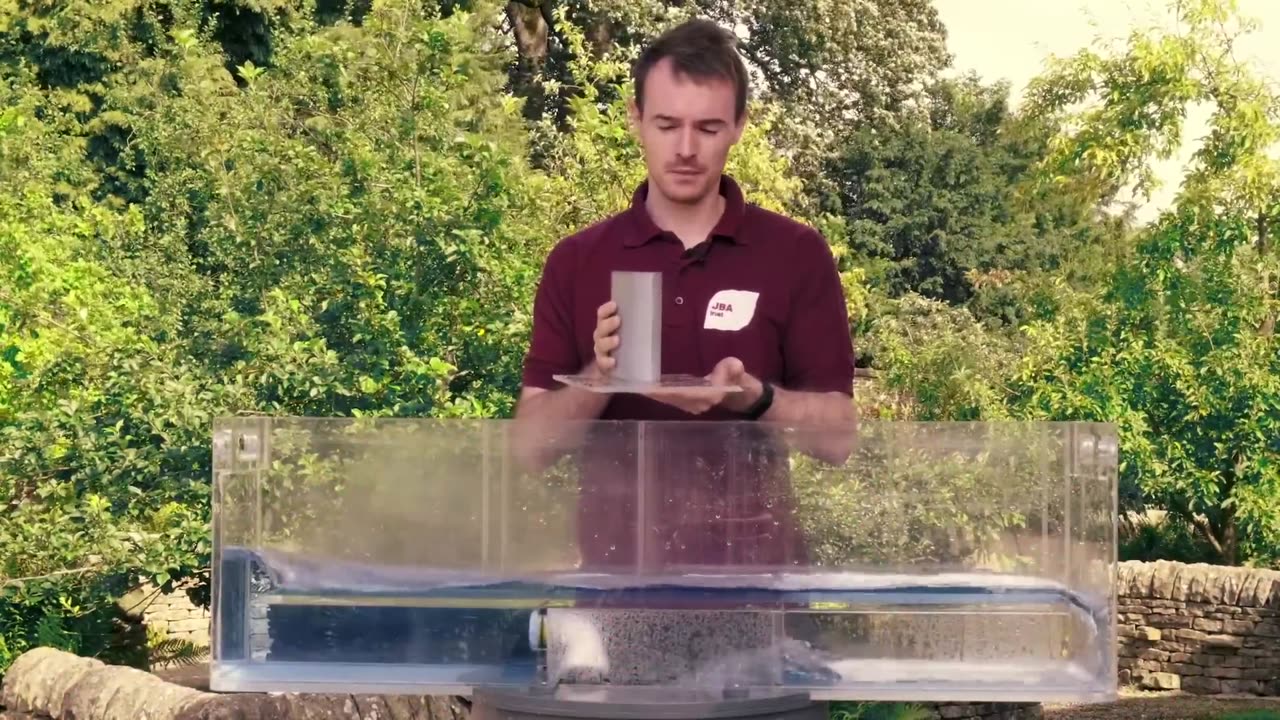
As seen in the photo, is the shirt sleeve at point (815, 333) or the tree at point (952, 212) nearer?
the shirt sleeve at point (815, 333)

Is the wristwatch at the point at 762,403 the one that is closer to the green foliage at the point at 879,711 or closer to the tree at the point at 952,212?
the green foliage at the point at 879,711

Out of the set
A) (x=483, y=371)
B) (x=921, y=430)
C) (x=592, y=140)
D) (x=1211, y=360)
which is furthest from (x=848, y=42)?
(x=921, y=430)

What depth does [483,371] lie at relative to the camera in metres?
7.48

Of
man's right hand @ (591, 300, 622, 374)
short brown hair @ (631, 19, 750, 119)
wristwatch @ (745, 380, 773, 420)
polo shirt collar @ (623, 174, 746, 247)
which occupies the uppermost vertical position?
short brown hair @ (631, 19, 750, 119)

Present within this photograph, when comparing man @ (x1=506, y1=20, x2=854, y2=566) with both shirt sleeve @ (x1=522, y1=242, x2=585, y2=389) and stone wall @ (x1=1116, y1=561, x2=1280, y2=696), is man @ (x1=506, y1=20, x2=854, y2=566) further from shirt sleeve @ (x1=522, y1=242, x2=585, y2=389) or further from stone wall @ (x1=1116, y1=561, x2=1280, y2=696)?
stone wall @ (x1=1116, y1=561, x2=1280, y2=696)

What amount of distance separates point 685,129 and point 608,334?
0.39 meters

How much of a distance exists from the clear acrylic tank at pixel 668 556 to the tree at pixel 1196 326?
9.67 metres

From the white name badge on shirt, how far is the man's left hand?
159mm

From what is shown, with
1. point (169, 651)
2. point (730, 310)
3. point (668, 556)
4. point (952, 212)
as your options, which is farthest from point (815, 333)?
point (952, 212)

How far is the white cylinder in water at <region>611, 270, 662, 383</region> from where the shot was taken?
2.17 m

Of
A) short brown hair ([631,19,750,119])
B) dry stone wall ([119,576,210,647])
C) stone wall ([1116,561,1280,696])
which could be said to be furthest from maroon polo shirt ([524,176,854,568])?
stone wall ([1116,561,1280,696])

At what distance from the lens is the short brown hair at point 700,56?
2441 mm

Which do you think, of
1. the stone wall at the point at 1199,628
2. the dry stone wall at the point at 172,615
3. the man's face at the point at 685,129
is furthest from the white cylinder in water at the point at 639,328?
the stone wall at the point at 1199,628

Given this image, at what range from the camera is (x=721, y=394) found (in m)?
2.24
